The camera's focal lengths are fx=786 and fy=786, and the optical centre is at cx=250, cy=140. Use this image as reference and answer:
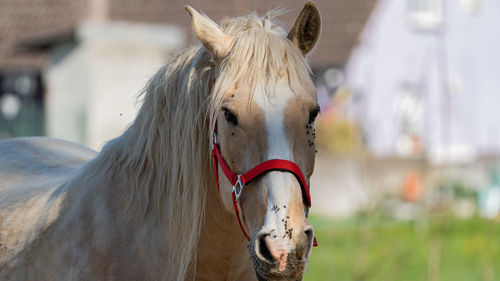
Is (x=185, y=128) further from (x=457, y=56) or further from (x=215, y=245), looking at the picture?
(x=457, y=56)

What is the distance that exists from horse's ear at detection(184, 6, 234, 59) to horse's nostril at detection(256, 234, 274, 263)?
2.43 feet

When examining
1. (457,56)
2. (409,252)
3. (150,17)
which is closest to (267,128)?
(409,252)

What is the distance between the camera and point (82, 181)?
327 cm

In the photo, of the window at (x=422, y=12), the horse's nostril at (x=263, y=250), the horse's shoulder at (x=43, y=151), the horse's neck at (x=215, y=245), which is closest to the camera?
the horse's nostril at (x=263, y=250)

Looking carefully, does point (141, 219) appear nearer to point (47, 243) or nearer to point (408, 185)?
point (47, 243)

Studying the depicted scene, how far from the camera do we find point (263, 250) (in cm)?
254

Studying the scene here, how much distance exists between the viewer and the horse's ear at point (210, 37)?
289 cm

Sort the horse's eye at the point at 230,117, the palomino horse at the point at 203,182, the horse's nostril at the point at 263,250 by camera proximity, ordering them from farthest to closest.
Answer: the horse's eye at the point at 230,117 < the palomino horse at the point at 203,182 < the horse's nostril at the point at 263,250

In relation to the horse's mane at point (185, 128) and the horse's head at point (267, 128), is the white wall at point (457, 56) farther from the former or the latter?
the horse's head at point (267, 128)

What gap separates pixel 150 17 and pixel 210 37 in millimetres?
16617

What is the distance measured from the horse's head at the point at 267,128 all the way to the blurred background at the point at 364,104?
1.58ft

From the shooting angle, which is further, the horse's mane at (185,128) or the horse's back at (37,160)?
the horse's back at (37,160)

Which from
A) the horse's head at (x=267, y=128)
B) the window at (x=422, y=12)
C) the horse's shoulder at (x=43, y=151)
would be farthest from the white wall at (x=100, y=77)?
the window at (x=422, y=12)

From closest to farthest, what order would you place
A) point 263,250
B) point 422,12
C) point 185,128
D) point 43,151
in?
point 263,250
point 185,128
point 43,151
point 422,12
